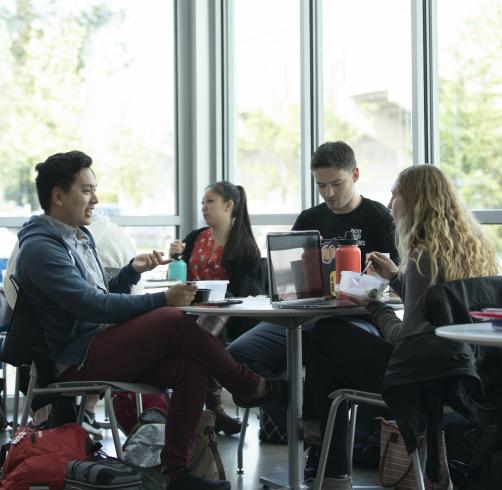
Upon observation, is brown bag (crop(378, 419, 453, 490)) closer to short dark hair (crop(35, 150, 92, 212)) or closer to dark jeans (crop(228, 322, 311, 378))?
dark jeans (crop(228, 322, 311, 378))

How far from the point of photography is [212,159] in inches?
234

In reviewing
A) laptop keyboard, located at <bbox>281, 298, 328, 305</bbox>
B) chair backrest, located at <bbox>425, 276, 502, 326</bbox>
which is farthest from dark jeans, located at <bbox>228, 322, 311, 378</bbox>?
chair backrest, located at <bbox>425, 276, 502, 326</bbox>

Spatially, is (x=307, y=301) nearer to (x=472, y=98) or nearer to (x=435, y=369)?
(x=435, y=369)

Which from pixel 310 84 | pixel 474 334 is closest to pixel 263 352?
pixel 474 334

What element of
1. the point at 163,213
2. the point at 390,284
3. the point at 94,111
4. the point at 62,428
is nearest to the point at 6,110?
the point at 94,111

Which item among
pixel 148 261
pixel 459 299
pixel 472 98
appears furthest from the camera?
pixel 472 98

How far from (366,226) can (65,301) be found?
1284 mm

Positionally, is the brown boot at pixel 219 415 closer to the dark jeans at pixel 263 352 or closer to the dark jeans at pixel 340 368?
the dark jeans at pixel 263 352

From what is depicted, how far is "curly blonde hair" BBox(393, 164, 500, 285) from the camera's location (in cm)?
270

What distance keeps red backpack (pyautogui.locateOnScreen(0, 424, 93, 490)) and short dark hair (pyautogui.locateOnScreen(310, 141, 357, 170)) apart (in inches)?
55.7

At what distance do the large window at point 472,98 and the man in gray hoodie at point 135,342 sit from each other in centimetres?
165

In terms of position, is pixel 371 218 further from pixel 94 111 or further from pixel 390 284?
pixel 94 111

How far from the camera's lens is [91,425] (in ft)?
14.9

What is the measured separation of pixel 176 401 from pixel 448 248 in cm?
107
